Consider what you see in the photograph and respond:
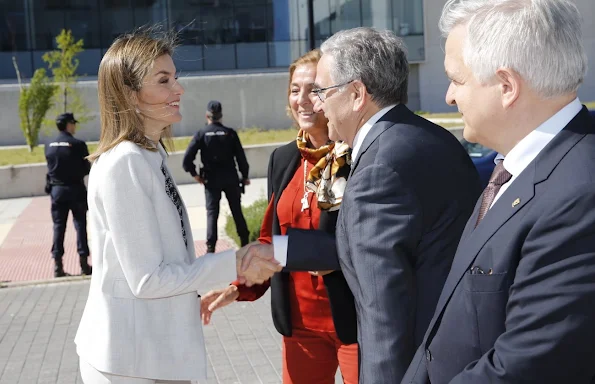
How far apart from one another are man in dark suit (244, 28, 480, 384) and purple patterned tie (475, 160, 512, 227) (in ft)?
1.51

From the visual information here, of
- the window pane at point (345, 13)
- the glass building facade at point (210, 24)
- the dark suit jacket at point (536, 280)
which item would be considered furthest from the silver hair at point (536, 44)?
the window pane at point (345, 13)

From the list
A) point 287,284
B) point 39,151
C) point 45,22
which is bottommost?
point 39,151

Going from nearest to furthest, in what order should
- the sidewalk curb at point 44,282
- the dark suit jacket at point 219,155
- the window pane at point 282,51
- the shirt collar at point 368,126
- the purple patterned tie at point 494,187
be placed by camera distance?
the purple patterned tie at point 494,187 < the shirt collar at point 368,126 < the sidewalk curb at point 44,282 < the dark suit jacket at point 219,155 < the window pane at point 282,51

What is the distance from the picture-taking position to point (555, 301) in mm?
1640

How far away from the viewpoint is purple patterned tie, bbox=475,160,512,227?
78.2 inches

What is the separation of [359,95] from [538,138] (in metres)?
1.07

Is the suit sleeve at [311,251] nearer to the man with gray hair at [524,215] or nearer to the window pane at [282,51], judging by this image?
the man with gray hair at [524,215]

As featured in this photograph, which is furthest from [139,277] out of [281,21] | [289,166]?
[281,21]

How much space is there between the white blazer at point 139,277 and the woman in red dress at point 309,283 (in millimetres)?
661

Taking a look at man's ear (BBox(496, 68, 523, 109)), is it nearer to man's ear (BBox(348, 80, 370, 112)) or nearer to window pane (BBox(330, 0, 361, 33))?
man's ear (BBox(348, 80, 370, 112))

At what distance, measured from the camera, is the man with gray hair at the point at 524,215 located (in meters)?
1.65

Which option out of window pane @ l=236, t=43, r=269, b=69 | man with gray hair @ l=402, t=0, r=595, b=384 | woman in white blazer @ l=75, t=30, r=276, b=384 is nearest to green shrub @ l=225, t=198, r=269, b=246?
woman in white blazer @ l=75, t=30, r=276, b=384

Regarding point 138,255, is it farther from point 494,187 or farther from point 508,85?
point 508,85

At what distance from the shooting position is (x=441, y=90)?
124 feet
